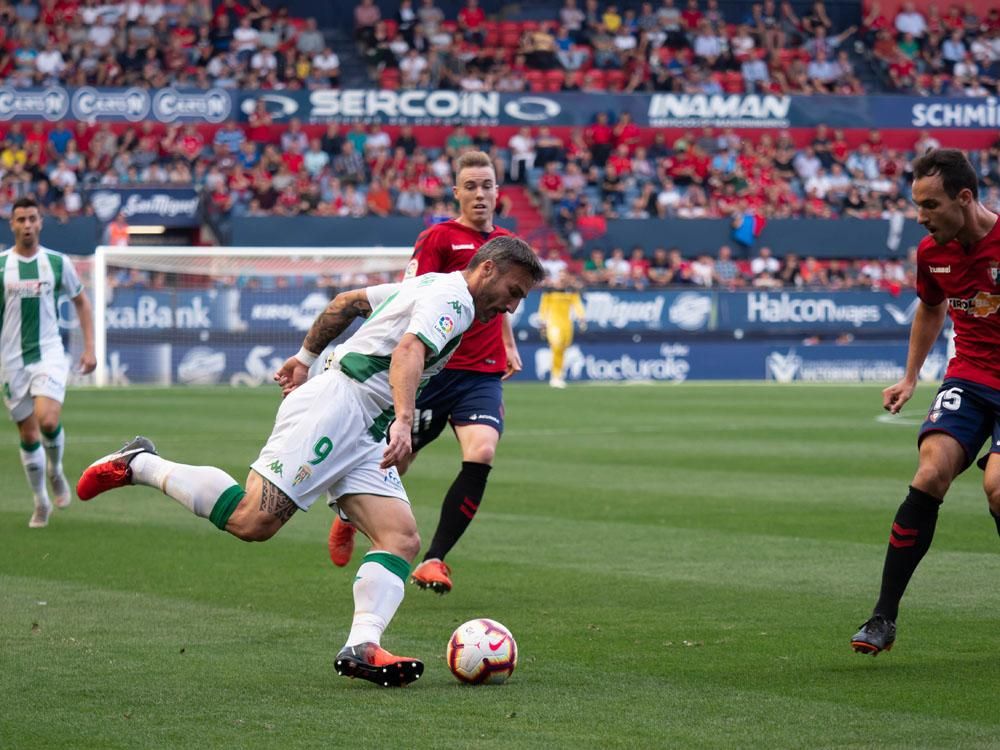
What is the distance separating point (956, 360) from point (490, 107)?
1282 inches

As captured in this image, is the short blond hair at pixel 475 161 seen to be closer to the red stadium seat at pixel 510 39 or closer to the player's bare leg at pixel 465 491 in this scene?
the player's bare leg at pixel 465 491

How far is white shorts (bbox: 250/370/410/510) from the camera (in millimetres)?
6004

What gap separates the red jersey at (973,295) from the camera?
21.8ft

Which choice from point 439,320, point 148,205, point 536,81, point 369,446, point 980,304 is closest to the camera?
point 439,320

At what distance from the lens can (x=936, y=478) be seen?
6480 millimetres

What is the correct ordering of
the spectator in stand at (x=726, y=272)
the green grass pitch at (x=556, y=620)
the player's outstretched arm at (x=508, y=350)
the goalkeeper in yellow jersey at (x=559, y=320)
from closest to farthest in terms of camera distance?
the green grass pitch at (x=556, y=620) < the player's outstretched arm at (x=508, y=350) < the goalkeeper in yellow jersey at (x=559, y=320) < the spectator in stand at (x=726, y=272)

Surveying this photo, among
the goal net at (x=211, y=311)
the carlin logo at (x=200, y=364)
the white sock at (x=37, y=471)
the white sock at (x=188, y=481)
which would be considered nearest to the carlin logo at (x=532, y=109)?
the goal net at (x=211, y=311)

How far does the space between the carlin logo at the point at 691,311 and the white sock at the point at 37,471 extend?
74.6 ft

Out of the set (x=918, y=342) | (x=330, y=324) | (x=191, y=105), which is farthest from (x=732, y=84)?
(x=330, y=324)

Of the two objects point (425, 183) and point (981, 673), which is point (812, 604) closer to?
point (981, 673)

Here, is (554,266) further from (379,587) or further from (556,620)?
(379,587)

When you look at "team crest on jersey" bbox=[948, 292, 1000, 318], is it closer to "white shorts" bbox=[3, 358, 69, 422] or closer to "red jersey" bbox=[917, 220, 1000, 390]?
"red jersey" bbox=[917, 220, 1000, 390]

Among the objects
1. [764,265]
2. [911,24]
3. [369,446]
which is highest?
[369,446]

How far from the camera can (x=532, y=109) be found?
128ft
